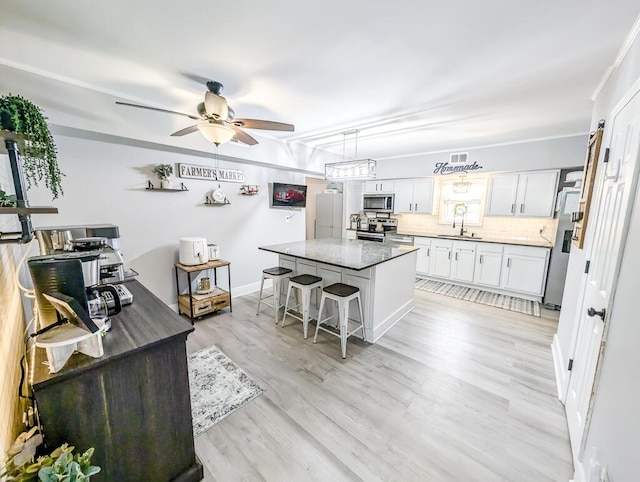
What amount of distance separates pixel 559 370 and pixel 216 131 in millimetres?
3717

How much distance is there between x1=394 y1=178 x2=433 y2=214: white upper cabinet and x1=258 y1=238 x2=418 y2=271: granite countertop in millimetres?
2250

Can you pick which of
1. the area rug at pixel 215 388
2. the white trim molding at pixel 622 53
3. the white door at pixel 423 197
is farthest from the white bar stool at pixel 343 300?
the white door at pixel 423 197

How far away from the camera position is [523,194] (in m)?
4.27

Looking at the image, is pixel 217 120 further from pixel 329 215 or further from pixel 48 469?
pixel 329 215

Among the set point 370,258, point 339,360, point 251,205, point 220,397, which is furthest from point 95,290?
point 251,205

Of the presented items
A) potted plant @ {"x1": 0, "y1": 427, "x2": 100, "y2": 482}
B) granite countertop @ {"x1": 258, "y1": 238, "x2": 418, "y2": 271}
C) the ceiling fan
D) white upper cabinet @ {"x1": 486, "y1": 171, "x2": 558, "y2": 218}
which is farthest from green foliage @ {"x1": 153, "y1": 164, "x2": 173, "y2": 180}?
white upper cabinet @ {"x1": 486, "y1": 171, "x2": 558, "y2": 218}

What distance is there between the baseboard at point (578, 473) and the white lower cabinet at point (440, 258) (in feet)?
11.9

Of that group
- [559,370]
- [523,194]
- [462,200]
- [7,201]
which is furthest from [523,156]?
[7,201]

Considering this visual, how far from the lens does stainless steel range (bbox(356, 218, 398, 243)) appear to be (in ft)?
18.4

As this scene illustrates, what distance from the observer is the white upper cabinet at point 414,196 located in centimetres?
527

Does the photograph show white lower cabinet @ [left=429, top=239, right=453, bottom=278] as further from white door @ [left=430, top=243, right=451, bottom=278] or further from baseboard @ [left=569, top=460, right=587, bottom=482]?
baseboard @ [left=569, top=460, right=587, bottom=482]

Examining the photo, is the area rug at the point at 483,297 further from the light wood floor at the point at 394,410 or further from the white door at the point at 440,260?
the light wood floor at the point at 394,410

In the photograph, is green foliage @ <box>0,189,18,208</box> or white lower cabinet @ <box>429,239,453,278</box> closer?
green foliage @ <box>0,189,18,208</box>

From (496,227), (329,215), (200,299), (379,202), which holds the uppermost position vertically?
(379,202)
